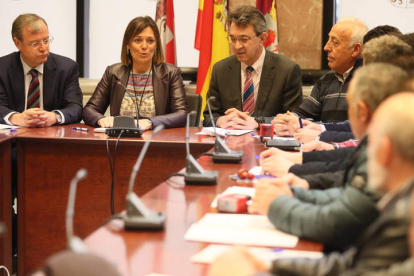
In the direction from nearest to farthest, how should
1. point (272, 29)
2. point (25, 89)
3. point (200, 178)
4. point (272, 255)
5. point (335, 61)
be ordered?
point (272, 255)
point (200, 178)
point (335, 61)
point (25, 89)
point (272, 29)

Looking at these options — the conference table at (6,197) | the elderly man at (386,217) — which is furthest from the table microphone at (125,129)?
the elderly man at (386,217)

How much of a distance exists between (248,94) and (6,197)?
79.1 inches

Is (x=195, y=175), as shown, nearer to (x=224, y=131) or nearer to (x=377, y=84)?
(x=377, y=84)

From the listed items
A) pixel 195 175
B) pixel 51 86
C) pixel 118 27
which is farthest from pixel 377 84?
pixel 118 27

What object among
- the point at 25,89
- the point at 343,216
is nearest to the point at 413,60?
the point at 343,216

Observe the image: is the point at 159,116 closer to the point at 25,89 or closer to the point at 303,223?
the point at 25,89

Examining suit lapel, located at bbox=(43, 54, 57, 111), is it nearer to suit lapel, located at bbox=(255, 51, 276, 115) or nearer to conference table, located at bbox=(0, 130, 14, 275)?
conference table, located at bbox=(0, 130, 14, 275)

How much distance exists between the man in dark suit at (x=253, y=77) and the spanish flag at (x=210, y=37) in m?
0.77

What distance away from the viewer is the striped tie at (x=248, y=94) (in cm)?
459

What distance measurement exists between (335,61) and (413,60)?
2.14 metres

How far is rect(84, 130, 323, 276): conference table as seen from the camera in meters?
1.37

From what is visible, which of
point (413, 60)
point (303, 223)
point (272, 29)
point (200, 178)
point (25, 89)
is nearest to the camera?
point (303, 223)

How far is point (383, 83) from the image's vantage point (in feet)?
5.00

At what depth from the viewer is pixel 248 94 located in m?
4.60
